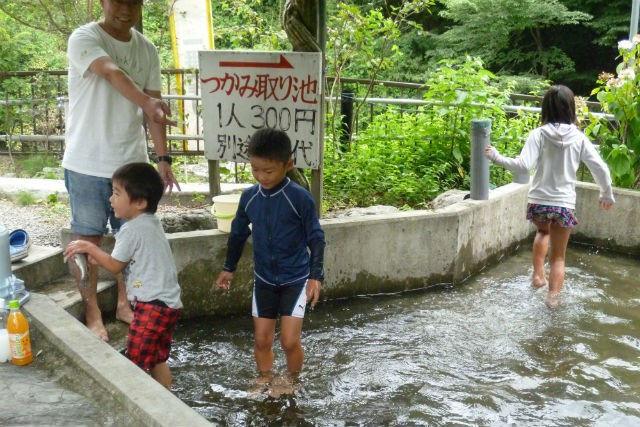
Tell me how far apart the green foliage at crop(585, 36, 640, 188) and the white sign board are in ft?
12.4

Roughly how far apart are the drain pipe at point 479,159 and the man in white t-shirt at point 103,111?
302cm

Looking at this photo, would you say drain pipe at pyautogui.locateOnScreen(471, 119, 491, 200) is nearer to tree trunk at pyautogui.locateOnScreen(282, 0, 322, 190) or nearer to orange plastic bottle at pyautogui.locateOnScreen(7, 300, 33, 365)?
tree trunk at pyautogui.locateOnScreen(282, 0, 322, 190)

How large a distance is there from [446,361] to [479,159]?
2.35 metres

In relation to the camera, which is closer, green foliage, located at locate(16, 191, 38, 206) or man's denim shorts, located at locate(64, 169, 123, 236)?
man's denim shorts, located at locate(64, 169, 123, 236)

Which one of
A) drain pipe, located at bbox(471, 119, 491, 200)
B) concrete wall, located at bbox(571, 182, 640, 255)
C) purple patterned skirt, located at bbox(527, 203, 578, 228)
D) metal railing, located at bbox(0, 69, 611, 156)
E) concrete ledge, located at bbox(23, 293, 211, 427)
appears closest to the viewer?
concrete ledge, located at bbox(23, 293, 211, 427)

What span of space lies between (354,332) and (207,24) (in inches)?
377

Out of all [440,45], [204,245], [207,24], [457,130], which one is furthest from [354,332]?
[440,45]

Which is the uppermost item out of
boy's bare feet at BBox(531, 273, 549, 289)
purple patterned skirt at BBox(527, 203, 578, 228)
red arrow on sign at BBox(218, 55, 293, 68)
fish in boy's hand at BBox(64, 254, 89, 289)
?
red arrow on sign at BBox(218, 55, 293, 68)

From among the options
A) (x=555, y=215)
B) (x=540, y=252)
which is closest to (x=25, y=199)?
(x=540, y=252)

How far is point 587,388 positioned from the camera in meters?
4.18

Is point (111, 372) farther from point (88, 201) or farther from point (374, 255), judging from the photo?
point (374, 255)

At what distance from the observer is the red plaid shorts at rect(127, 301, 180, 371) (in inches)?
141

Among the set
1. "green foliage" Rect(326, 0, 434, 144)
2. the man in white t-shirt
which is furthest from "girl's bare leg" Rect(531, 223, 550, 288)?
the man in white t-shirt

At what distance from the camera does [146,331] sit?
3576 millimetres
